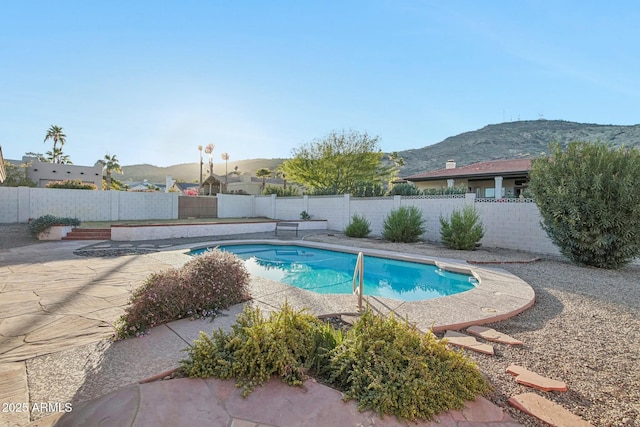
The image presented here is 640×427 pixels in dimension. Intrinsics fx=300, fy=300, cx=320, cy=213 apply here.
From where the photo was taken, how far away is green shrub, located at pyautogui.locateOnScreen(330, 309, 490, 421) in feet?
6.70

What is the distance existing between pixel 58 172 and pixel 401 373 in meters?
38.3

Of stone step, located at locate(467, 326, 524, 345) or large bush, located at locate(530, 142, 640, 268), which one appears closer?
stone step, located at locate(467, 326, 524, 345)

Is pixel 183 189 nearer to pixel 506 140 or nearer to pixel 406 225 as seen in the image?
pixel 406 225

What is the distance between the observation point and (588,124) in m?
55.3

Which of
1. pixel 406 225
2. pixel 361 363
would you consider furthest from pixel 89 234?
pixel 361 363

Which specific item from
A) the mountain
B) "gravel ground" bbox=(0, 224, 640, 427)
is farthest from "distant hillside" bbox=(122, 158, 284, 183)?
"gravel ground" bbox=(0, 224, 640, 427)

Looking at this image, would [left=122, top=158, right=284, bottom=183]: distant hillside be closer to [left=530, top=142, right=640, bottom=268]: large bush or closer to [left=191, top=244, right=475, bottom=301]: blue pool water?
[left=191, top=244, right=475, bottom=301]: blue pool water

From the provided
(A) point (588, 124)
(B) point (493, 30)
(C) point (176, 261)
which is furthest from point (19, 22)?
(A) point (588, 124)

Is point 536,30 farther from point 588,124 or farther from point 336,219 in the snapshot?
point 588,124

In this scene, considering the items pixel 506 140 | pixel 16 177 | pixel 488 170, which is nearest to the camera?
pixel 488 170

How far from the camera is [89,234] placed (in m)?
11.1

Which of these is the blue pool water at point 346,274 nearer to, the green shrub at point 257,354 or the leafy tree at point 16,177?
the green shrub at point 257,354

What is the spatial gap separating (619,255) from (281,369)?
335 inches

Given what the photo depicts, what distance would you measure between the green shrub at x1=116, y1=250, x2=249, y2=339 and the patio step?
937cm
